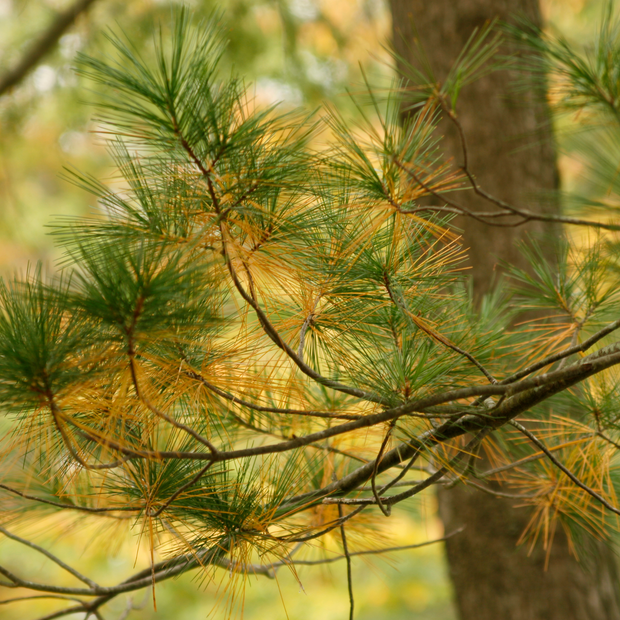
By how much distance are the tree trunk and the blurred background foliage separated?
2.67 ft

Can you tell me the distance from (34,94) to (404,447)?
2784mm

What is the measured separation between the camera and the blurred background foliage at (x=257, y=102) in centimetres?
270

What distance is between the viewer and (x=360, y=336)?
2.68 ft

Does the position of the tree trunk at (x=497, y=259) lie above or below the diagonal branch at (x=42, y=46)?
below

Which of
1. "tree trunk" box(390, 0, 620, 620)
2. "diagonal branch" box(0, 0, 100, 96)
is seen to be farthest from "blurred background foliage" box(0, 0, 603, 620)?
"tree trunk" box(390, 0, 620, 620)

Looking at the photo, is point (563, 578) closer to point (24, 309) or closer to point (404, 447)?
point (404, 447)

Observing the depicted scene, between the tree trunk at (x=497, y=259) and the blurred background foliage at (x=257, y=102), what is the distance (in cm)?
81

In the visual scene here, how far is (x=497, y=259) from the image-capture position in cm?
137

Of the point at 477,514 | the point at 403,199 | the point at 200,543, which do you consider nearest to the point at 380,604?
the point at 477,514

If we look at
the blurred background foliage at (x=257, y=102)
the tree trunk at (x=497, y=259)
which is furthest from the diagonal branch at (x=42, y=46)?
the tree trunk at (x=497, y=259)

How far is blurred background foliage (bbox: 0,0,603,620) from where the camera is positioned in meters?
2.70

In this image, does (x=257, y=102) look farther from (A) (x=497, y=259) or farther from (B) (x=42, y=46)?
(A) (x=497, y=259)

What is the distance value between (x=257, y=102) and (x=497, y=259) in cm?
217

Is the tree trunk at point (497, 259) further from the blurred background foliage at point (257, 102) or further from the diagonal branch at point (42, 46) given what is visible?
the diagonal branch at point (42, 46)
